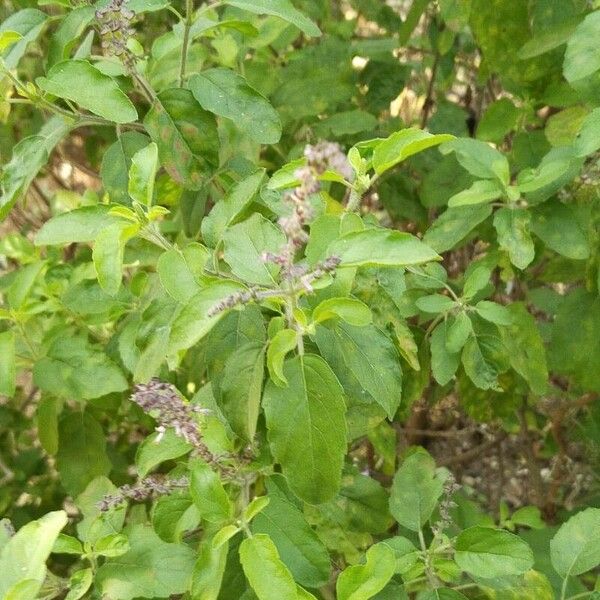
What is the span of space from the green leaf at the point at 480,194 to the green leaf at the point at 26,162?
603 mm

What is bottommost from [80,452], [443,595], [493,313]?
[80,452]

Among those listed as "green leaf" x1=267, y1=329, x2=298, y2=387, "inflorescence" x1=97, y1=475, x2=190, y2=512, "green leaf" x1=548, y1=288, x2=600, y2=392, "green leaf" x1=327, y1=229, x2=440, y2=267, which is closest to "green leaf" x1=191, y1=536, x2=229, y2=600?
"inflorescence" x1=97, y1=475, x2=190, y2=512

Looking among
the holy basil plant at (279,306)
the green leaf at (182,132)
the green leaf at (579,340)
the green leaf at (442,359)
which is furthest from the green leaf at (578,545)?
the green leaf at (182,132)

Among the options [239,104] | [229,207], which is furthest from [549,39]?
[229,207]

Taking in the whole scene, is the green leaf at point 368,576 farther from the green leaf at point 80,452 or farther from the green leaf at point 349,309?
the green leaf at point 80,452

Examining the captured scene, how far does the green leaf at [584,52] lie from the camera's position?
1.16 meters

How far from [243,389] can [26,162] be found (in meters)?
0.53

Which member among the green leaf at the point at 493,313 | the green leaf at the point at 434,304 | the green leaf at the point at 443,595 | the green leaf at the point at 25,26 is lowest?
the green leaf at the point at 443,595

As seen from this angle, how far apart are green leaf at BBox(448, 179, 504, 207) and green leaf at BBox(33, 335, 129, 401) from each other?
62 cm

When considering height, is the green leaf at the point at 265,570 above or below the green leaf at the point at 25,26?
below

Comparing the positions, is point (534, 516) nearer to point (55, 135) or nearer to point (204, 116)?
point (204, 116)

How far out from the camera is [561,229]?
129 cm

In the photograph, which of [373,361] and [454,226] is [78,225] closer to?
[373,361]

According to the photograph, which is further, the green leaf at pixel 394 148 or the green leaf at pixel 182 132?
the green leaf at pixel 182 132
